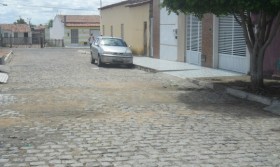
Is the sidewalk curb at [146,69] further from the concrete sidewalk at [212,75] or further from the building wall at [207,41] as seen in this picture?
the building wall at [207,41]

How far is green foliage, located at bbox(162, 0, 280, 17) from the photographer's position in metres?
10.8

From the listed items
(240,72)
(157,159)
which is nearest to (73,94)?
(157,159)

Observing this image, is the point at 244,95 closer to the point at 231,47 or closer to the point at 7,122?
the point at 7,122

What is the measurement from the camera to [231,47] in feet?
61.2

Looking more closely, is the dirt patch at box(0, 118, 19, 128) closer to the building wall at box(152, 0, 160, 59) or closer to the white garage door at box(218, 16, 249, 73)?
the white garage door at box(218, 16, 249, 73)

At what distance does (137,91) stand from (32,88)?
329cm

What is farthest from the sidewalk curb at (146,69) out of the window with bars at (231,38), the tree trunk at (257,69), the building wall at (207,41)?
the tree trunk at (257,69)

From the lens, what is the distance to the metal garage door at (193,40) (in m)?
22.1

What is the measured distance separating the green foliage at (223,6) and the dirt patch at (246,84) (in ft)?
6.79

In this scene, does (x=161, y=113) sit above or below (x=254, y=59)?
below

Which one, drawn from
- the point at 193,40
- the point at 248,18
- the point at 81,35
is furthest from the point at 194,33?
the point at 81,35

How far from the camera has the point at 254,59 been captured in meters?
12.6

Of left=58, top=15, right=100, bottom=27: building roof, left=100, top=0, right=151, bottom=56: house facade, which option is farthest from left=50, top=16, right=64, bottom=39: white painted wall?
left=100, top=0, right=151, bottom=56: house facade

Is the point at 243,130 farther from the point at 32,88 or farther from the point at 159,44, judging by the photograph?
the point at 159,44
